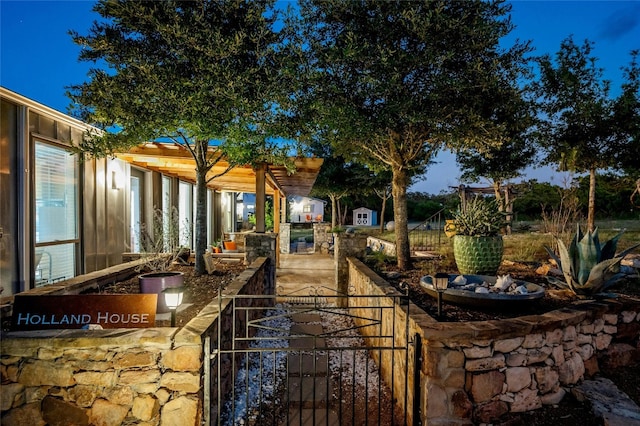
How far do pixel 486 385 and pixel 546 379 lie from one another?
63 cm

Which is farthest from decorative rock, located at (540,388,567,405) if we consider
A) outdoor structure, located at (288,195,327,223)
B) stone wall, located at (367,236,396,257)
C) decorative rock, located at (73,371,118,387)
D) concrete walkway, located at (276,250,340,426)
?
outdoor structure, located at (288,195,327,223)

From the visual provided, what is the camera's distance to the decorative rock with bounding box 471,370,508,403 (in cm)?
271

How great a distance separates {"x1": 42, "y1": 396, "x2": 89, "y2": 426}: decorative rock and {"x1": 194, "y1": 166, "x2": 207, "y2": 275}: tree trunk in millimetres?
2875

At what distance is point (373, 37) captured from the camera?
209 inches

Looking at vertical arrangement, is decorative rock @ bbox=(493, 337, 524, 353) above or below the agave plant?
below

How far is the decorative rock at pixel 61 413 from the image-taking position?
2559 mm

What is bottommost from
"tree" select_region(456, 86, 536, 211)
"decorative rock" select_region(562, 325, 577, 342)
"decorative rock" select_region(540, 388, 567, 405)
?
"decorative rock" select_region(540, 388, 567, 405)

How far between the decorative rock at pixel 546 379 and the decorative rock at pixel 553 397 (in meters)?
0.04

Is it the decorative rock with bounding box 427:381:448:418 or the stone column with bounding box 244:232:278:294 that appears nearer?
the decorative rock with bounding box 427:381:448:418

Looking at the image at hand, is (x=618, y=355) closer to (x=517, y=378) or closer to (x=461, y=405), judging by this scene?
(x=517, y=378)

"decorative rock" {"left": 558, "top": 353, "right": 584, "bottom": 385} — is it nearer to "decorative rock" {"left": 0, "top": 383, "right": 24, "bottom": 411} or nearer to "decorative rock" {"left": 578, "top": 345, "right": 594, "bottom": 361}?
"decorative rock" {"left": 578, "top": 345, "right": 594, "bottom": 361}

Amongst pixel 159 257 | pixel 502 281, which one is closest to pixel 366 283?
pixel 502 281

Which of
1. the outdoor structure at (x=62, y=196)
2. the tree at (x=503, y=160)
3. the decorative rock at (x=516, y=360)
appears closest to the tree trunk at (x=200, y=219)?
the outdoor structure at (x=62, y=196)

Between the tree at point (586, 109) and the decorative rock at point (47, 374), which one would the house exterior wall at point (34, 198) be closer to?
→ the decorative rock at point (47, 374)
